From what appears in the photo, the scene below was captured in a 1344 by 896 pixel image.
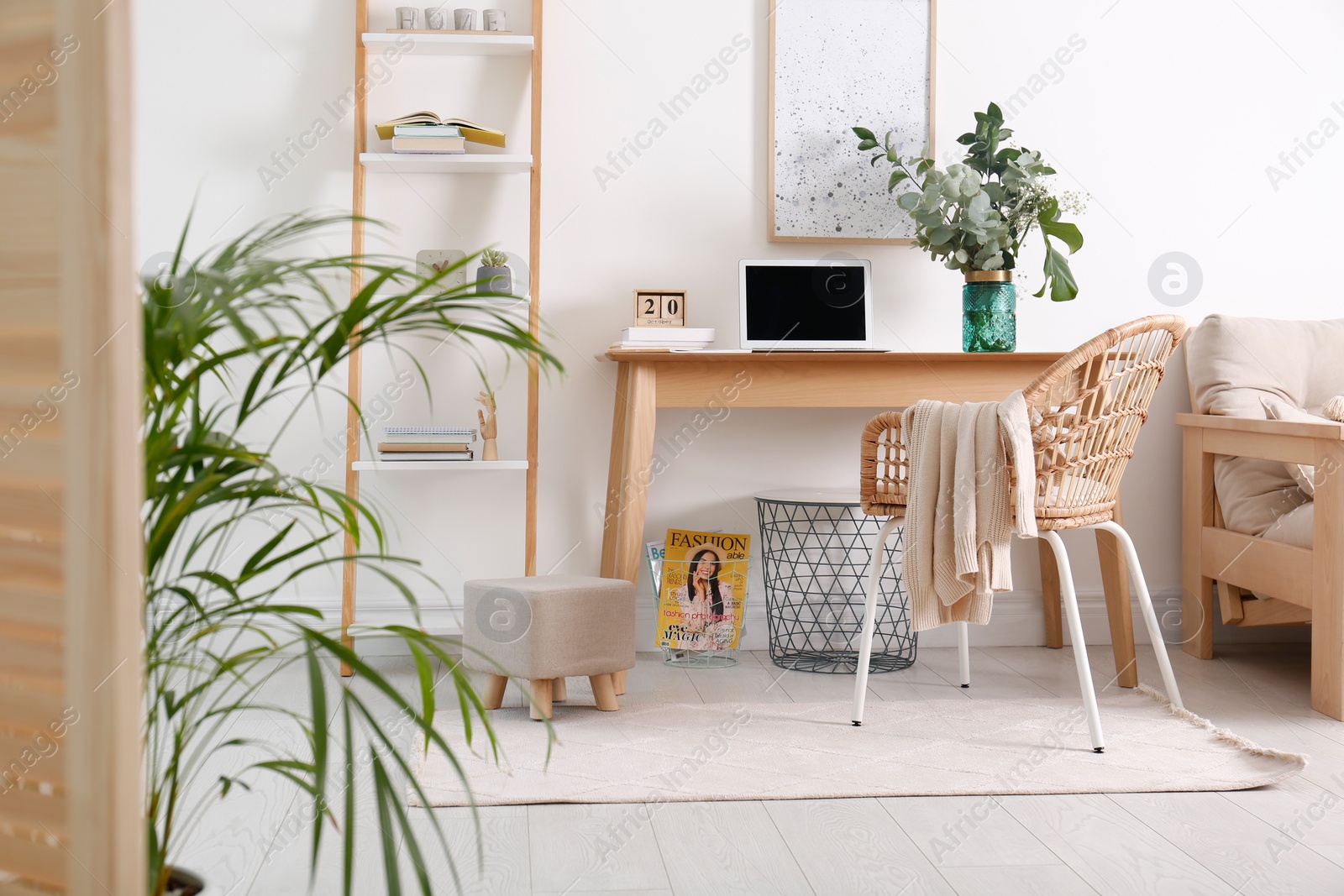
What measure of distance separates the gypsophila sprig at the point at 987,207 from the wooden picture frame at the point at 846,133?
0.41 feet

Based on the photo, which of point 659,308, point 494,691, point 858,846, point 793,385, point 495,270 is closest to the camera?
point 858,846

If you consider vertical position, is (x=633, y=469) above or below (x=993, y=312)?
below

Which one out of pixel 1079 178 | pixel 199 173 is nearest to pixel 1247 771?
pixel 1079 178

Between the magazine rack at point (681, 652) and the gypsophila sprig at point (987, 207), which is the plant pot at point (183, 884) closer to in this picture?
the magazine rack at point (681, 652)

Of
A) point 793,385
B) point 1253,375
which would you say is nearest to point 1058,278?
point 1253,375

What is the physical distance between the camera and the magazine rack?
8.31 ft

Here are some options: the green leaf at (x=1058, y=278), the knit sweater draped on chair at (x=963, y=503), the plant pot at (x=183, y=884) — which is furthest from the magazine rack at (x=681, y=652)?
the plant pot at (x=183, y=884)

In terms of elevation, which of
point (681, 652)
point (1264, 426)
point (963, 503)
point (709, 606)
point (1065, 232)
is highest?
point (1065, 232)

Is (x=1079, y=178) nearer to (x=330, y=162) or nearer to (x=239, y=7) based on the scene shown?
(x=330, y=162)

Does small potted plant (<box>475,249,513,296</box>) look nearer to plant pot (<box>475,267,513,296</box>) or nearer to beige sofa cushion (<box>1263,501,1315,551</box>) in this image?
plant pot (<box>475,267,513,296</box>)

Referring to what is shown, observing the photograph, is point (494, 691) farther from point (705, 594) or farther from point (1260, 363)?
point (1260, 363)

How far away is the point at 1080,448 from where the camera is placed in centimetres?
190

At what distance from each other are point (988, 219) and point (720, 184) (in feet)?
2.21

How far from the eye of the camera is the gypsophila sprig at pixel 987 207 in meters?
2.42
